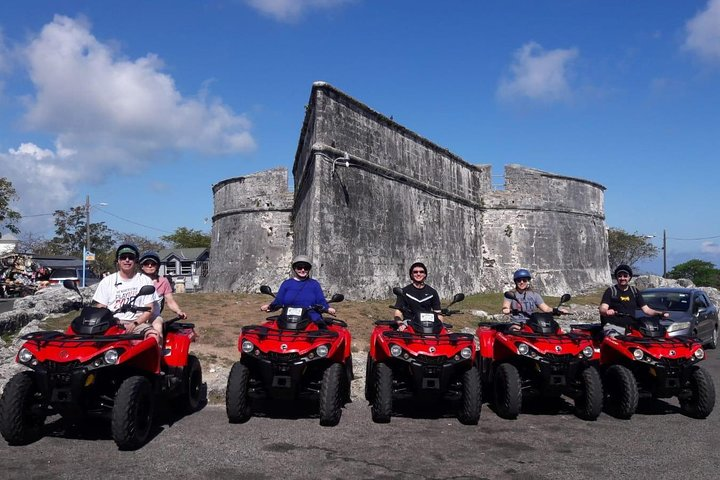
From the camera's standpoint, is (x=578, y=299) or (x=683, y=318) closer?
(x=683, y=318)

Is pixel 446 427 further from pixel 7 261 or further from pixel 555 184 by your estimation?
pixel 7 261

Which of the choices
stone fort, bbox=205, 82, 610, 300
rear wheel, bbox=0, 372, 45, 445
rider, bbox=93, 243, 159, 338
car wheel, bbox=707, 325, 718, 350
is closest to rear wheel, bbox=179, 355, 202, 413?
rider, bbox=93, 243, 159, 338

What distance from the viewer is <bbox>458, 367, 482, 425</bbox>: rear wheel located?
5918 mm

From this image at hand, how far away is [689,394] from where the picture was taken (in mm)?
6453

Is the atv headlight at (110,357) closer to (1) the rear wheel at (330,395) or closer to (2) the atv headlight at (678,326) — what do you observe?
(1) the rear wheel at (330,395)

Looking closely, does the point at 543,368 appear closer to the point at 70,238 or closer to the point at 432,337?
the point at 432,337

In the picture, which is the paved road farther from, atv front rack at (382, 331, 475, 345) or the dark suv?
the dark suv

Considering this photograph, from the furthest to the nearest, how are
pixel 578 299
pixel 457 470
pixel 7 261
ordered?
pixel 7 261 → pixel 578 299 → pixel 457 470

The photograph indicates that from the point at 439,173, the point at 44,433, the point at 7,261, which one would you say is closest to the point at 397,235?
the point at 439,173

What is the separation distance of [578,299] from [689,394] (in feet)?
64.5

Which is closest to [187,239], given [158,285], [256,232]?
[256,232]

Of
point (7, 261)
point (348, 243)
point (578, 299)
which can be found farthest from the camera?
point (7, 261)

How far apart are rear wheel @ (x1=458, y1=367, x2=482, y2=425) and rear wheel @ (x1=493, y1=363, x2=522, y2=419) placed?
40cm

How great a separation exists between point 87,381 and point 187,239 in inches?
2767
